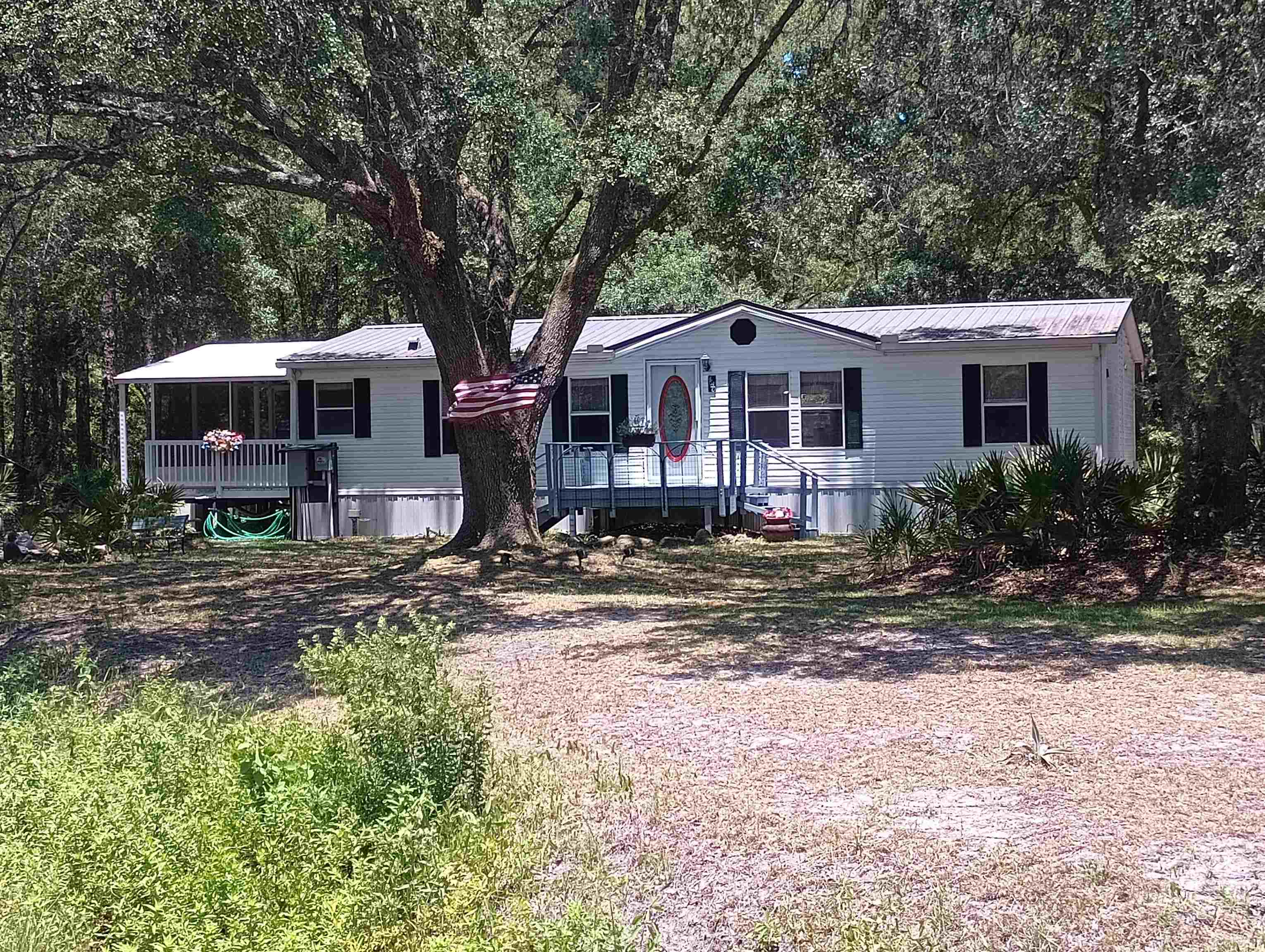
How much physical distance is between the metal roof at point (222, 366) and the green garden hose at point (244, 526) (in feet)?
7.98

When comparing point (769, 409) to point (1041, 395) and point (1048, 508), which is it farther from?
point (1048, 508)

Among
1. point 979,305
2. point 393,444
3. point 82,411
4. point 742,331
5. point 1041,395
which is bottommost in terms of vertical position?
point 393,444

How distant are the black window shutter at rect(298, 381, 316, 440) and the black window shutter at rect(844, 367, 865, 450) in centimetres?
935

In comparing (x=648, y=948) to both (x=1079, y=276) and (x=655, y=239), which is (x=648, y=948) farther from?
(x=1079, y=276)

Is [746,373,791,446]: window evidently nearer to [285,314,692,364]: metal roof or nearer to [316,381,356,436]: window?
[285,314,692,364]: metal roof

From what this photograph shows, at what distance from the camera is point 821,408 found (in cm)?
2088

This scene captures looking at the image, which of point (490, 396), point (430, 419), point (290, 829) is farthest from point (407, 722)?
point (430, 419)

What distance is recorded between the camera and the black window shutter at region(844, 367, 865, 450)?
67.6 feet

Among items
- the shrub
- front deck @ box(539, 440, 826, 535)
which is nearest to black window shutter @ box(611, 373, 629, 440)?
front deck @ box(539, 440, 826, 535)

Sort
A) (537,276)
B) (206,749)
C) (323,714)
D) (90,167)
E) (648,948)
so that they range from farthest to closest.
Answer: (537,276), (90,167), (323,714), (206,749), (648,948)

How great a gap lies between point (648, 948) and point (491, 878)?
0.92 meters

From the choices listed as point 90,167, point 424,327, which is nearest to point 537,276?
point 424,327

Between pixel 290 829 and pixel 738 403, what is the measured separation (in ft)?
53.6

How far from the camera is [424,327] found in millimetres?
16031
